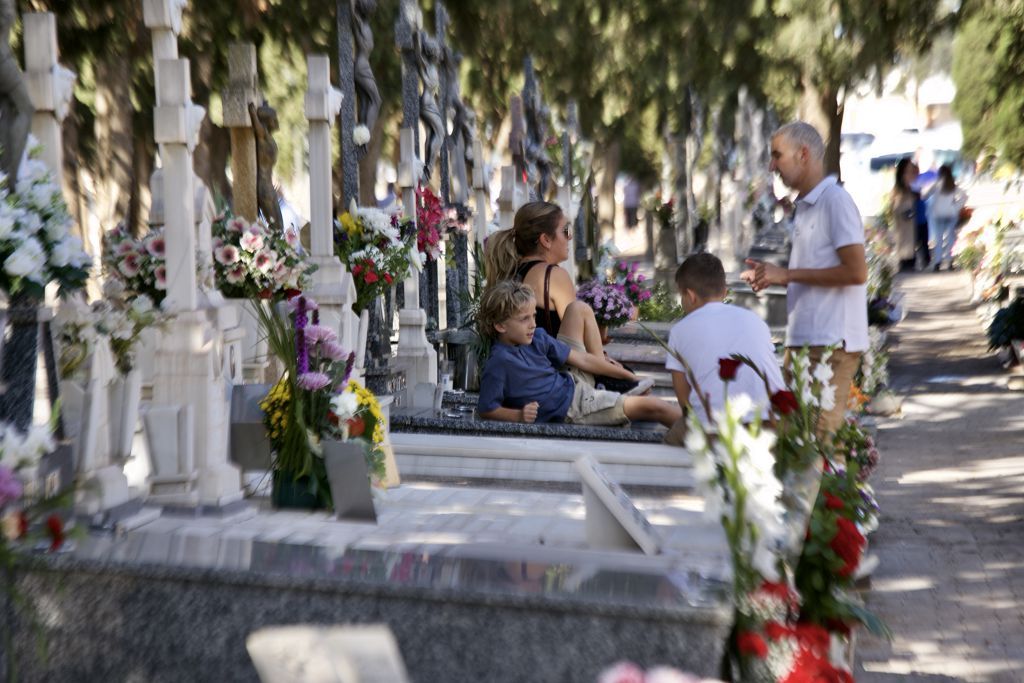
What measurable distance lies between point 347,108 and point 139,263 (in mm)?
2859

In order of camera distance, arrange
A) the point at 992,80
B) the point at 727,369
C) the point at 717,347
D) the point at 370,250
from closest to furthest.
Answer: the point at 727,369 < the point at 717,347 < the point at 370,250 < the point at 992,80

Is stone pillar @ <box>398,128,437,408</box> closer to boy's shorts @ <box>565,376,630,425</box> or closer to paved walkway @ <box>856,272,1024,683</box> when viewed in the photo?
boy's shorts @ <box>565,376,630,425</box>

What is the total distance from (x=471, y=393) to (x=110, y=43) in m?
8.75

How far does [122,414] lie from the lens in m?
5.32

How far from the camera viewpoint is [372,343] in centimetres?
926

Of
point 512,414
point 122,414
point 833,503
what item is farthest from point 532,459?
point 833,503

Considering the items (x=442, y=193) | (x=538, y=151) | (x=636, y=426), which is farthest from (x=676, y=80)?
(x=636, y=426)

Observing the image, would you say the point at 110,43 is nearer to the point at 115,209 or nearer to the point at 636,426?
the point at 115,209

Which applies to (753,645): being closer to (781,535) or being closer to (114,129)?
(781,535)

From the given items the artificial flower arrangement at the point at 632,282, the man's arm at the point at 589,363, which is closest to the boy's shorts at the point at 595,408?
the man's arm at the point at 589,363

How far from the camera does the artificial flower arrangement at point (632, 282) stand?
14.8 m

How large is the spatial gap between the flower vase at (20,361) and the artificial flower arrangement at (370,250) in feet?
12.0

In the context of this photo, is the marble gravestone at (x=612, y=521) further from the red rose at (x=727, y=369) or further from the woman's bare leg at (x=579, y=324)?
the woman's bare leg at (x=579, y=324)

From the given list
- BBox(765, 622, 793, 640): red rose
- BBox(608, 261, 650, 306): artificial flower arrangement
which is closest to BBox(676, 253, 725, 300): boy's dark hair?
BBox(765, 622, 793, 640): red rose
